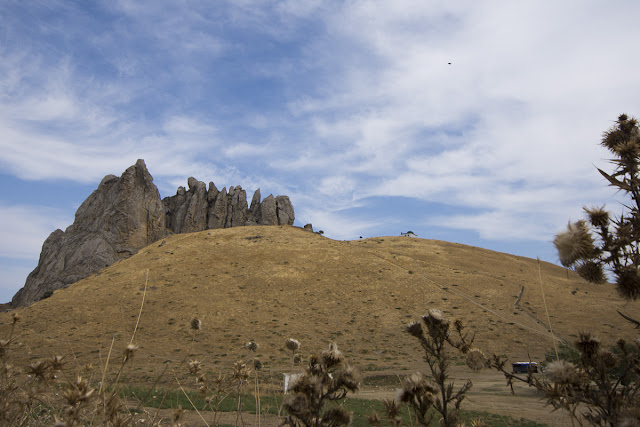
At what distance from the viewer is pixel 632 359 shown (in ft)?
5.25

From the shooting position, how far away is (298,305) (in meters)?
39.9

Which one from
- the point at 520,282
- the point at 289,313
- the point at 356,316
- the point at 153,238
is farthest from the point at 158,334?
the point at 153,238

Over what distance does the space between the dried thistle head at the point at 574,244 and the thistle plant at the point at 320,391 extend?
1402mm

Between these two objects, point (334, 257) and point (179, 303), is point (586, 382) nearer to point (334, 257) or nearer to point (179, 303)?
point (179, 303)

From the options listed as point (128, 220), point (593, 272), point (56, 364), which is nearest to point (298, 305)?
point (56, 364)

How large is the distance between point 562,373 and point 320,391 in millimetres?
1029

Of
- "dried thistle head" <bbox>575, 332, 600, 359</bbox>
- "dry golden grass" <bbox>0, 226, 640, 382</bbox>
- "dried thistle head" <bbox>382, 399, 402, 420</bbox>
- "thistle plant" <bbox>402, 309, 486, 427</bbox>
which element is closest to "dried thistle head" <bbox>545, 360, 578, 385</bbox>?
"dried thistle head" <bbox>575, 332, 600, 359</bbox>

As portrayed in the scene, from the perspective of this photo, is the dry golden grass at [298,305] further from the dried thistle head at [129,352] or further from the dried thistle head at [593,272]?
the dried thistle head at [593,272]

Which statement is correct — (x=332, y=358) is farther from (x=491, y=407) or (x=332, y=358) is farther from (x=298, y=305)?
(x=298, y=305)

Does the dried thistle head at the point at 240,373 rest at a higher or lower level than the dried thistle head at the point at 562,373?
lower

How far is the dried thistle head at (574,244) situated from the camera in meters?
2.08

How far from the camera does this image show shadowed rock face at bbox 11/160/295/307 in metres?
63.4

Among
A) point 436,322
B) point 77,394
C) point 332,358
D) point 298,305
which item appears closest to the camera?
point 77,394

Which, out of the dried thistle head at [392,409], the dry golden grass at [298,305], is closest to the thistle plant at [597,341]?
the dried thistle head at [392,409]
